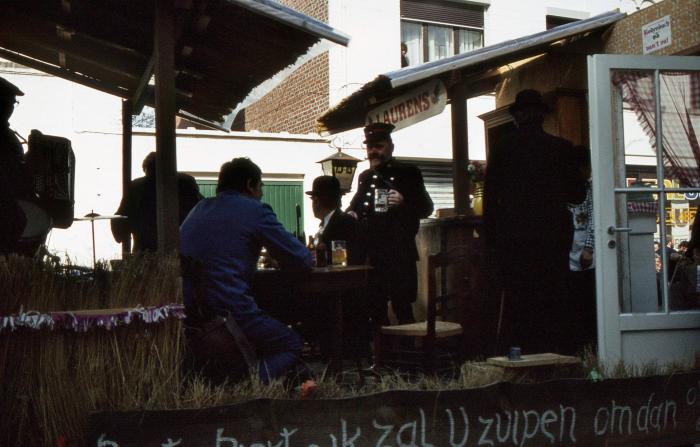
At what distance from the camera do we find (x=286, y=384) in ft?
Result: 12.4

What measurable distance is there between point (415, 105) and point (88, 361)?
4169mm

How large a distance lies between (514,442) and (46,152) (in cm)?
337

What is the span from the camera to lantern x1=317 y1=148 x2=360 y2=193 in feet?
30.6

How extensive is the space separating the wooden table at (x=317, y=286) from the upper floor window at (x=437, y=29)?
33.1 ft

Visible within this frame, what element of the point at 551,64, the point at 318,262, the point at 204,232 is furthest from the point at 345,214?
the point at 551,64

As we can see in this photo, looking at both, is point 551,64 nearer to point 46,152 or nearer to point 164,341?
point 46,152

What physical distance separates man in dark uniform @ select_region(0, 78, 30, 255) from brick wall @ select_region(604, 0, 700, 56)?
483cm

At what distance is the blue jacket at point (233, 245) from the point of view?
12.1 feet

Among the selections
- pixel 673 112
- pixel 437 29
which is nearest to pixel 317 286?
pixel 673 112

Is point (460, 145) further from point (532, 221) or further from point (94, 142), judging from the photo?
point (94, 142)

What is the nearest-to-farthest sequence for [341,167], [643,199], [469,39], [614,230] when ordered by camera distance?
1. [614,230]
2. [643,199]
3. [341,167]
4. [469,39]

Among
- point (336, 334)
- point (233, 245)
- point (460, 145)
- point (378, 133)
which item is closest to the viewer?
point (233, 245)

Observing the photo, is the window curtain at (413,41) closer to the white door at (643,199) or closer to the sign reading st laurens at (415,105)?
the sign reading st laurens at (415,105)

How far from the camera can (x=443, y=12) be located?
46.2ft
